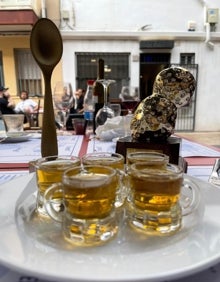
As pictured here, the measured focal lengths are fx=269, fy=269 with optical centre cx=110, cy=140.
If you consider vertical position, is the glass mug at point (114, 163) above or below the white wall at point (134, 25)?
below

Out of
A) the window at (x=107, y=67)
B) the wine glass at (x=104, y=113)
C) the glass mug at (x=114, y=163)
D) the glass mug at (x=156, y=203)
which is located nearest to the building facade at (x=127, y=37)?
the window at (x=107, y=67)

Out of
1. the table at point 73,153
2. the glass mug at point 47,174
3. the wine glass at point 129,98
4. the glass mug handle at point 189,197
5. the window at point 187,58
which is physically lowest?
the table at point 73,153

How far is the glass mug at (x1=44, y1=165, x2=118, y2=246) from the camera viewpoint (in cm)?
39

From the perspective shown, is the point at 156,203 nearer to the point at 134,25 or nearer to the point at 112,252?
the point at 112,252

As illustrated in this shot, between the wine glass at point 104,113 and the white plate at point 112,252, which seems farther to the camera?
the wine glass at point 104,113

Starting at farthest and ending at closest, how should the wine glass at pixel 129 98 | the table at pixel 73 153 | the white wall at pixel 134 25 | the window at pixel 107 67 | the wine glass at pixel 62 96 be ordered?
the window at pixel 107 67 < the white wall at pixel 134 25 < the wine glass at pixel 129 98 < the wine glass at pixel 62 96 < the table at pixel 73 153

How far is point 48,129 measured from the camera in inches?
28.3

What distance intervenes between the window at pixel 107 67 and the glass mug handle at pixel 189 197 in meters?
5.20

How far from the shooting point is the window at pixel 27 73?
5.39 meters

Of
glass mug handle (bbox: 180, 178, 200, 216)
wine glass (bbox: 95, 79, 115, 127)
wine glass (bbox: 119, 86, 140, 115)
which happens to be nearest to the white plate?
glass mug handle (bbox: 180, 178, 200, 216)

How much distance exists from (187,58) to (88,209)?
5863 mm

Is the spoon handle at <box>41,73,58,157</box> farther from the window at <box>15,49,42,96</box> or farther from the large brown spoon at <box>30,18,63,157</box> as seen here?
the window at <box>15,49,42,96</box>

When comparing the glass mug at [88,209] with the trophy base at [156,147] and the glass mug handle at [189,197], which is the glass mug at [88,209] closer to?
the glass mug handle at [189,197]

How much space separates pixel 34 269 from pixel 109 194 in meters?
0.15
